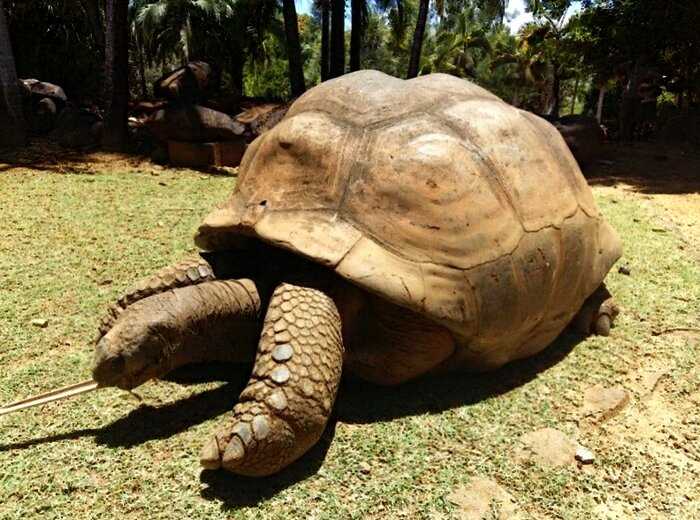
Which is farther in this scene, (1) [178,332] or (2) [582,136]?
(2) [582,136]

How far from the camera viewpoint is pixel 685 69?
1199 cm

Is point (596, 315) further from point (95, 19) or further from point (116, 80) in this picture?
point (95, 19)

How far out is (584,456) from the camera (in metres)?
2.02

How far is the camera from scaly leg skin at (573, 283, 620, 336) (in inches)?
114

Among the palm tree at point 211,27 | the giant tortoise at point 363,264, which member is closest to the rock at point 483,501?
the giant tortoise at point 363,264

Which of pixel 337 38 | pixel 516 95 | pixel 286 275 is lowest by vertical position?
pixel 286 275

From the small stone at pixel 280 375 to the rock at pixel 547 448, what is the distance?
0.93 m

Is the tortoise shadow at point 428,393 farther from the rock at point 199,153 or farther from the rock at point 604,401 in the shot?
the rock at point 199,153

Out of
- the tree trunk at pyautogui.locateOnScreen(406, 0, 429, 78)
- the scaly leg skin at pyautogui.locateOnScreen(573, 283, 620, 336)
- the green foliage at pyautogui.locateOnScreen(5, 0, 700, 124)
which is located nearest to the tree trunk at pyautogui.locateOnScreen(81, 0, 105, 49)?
the green foliage at pyautogui.locateOnScreen(5, 0, 700, 124)

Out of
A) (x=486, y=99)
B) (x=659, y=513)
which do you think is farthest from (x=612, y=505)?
(x=486, y=99)

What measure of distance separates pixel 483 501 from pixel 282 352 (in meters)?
0.84

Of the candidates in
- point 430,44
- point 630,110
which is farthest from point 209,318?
point 430,44

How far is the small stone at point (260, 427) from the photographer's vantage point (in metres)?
1.71

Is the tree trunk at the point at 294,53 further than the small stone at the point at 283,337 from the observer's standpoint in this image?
Yes
